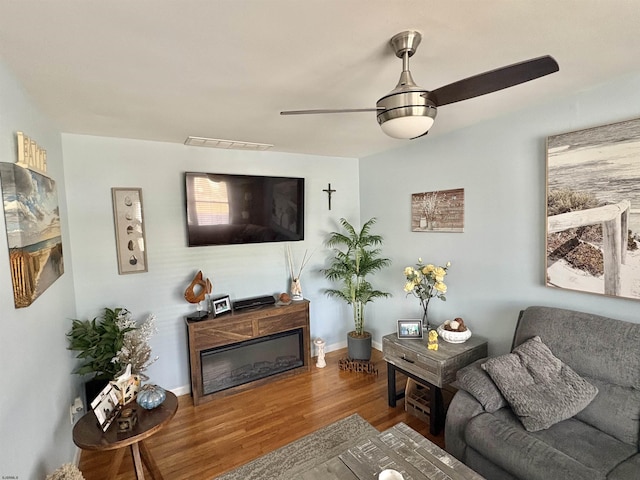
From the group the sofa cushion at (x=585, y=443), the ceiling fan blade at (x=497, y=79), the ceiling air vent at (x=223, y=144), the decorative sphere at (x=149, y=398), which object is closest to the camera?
the ceiling fan blade at (x=497, y=79)

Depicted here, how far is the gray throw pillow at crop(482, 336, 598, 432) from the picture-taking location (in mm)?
1709

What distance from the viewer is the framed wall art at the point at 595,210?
6.04 ft

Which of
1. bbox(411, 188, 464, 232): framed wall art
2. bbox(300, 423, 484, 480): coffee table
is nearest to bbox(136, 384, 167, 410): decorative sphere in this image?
bbox(300, 423, 484, 480): coffee table

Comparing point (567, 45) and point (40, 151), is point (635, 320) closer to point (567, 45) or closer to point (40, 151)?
point (567, 45)

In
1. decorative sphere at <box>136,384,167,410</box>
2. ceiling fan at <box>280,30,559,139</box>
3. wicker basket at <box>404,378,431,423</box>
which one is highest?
ceiling fan at <box>280,30,559,139</box>

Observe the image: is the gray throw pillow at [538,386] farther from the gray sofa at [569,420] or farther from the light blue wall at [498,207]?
the light blue wall at [498,207]

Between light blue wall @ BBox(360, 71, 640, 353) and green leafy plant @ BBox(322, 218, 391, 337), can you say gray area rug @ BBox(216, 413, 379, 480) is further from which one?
light blue wall @ BBox(360, 71, 640, 353)

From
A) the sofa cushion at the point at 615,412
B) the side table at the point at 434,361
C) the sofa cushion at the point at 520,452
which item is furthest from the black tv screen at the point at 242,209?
the sofa cushion at the point at 615,412

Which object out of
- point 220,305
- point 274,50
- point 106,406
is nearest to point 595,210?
point 274,50

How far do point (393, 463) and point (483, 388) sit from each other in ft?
2.56

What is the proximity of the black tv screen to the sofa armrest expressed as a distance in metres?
2.21

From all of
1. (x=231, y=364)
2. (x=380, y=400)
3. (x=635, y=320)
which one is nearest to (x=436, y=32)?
(x=635, y=320)

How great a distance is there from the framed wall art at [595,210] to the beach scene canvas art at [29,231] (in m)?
2.96

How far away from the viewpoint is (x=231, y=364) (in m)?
3.05
